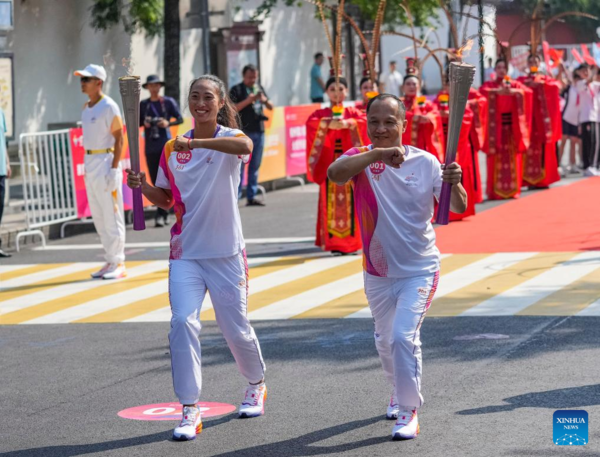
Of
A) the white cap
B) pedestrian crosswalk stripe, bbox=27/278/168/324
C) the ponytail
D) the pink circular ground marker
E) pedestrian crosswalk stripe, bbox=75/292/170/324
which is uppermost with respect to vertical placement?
the white cap

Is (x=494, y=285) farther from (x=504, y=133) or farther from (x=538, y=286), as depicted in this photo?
(x=504, y=133)

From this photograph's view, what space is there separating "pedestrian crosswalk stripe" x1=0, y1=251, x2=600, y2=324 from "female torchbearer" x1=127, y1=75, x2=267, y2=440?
10.4 ft

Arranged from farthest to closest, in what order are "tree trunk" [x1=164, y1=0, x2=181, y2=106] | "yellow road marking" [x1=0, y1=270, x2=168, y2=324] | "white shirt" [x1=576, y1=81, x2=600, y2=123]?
"white shirt" [x1=576, y1=81, x2=600, y2=123]
"tree trunk" [x1=164, y1=0, x2=181, y2=106]
"yellow road marking" [x1=0, y1=270, x2=168, y2=324]

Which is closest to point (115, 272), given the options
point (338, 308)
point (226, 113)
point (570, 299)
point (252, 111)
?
point (338, 308)

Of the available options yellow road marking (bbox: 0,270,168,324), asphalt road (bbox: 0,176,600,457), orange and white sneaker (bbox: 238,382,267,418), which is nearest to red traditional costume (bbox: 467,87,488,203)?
yellow road marking (bbox: 0,270,168,324)

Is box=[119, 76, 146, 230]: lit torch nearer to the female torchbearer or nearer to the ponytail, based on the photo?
the female torchbearer

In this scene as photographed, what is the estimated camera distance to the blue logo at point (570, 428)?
5.36 metres

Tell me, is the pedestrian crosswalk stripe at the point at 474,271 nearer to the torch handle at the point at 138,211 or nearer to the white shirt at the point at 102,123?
the white shirt at the point at 102,123

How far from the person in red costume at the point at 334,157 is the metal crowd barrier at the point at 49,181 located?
3868 mm

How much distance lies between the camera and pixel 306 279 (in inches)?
456

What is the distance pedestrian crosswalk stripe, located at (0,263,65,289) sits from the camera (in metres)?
12.8

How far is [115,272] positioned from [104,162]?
1074 millimetres

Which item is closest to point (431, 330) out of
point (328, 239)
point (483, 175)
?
point (328, 239)

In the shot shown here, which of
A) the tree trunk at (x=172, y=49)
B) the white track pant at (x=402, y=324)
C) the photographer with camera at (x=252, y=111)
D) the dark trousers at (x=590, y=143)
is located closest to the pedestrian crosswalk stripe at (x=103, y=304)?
the white track pant at (x=402, y=324)
